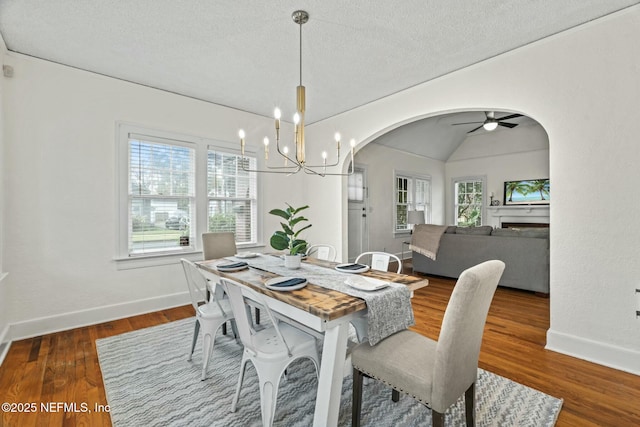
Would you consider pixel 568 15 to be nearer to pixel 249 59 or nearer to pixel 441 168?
pixel 249 59

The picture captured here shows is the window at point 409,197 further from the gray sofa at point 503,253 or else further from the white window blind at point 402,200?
the gray sofa at point 503,253

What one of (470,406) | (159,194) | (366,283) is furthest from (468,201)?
(159,194)

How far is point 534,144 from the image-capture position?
7.14 meters

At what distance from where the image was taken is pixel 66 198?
3029 millimetres

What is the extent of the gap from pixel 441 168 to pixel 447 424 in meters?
7.89

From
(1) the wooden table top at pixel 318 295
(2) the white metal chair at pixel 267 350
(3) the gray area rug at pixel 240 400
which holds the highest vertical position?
(1) the wooden table top at pixel 318 295

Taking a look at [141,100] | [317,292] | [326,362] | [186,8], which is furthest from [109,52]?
[326,362]

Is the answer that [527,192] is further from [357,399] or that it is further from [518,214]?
[357,399]

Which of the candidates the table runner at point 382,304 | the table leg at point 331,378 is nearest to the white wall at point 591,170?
the table runner at point 382,304

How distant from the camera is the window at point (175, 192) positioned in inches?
135

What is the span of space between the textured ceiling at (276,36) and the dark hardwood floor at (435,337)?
2767mm

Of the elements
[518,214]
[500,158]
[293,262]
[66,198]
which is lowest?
[293,262]

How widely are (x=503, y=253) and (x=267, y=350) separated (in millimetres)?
4193

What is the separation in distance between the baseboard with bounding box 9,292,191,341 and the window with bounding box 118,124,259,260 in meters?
0.52
